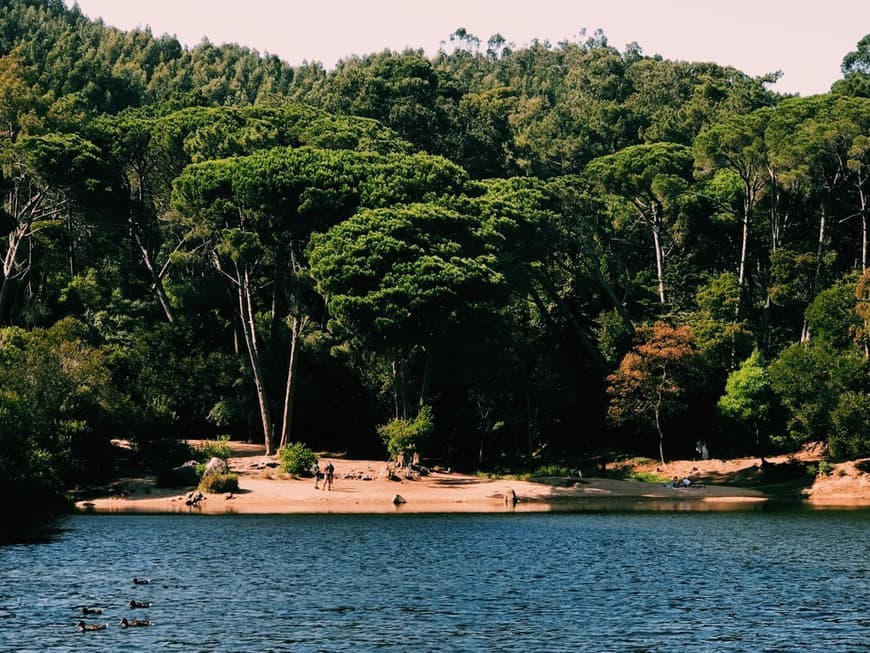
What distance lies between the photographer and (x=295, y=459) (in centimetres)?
6638

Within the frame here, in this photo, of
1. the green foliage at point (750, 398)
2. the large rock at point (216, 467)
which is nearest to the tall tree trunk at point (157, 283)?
the large rock at point (216, 467)

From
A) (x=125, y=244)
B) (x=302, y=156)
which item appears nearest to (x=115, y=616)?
(x=302, y=156)

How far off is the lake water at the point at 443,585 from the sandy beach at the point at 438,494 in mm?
6614

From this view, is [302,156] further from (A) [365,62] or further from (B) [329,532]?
(A) [365,62]

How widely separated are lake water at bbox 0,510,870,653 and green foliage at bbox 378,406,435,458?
13.0m

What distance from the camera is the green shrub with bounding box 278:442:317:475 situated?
66.4 meters

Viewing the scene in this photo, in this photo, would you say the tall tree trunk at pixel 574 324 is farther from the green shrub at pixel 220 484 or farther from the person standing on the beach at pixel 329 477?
the green shrub at pixel 220 484

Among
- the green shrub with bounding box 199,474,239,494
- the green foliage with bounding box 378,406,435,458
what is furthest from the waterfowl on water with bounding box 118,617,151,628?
the green foliage with bounding box 378,406,435,458

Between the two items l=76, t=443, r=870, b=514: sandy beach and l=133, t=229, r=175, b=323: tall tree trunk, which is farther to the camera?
l=133, t=229, r=175, b=323: tall tree trunk

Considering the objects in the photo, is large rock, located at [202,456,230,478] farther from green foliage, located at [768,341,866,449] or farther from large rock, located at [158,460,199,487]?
green foliage, located at [768,341,866,449]

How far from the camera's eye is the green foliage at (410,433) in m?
66.9

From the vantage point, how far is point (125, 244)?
85.2 metres

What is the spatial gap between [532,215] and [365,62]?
93712mm

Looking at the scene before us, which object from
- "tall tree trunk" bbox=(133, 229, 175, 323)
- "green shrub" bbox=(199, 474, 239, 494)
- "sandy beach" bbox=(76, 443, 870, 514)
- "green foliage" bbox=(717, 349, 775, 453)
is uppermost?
"tall tree trunk" bbox=(133, 229, 175, 323)
